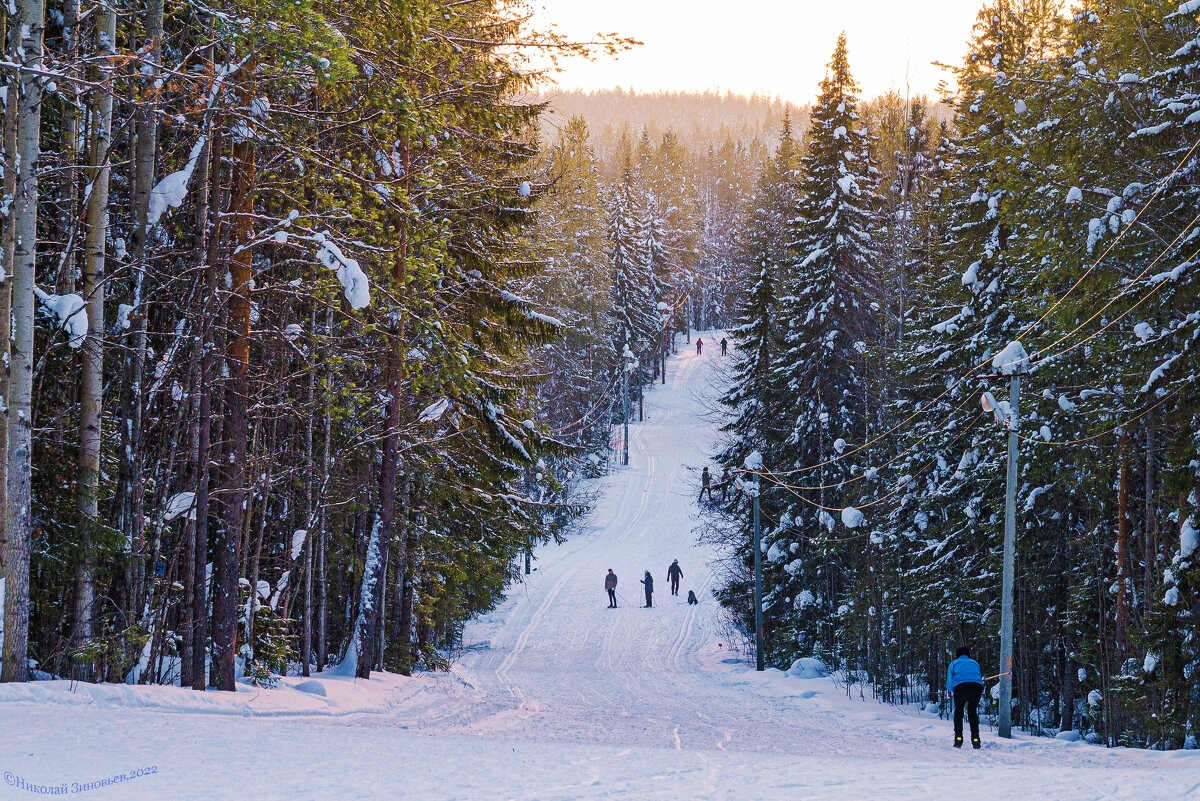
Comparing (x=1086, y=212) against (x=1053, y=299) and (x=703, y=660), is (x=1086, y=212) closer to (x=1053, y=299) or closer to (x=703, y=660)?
(x=1053, y=299)

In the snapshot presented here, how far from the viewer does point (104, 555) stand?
851 centimetres

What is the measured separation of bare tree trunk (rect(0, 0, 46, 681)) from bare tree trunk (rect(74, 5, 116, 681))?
1.61ft

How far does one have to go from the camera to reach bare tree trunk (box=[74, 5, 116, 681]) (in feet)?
27.6

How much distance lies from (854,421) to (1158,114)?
1465 centimetres

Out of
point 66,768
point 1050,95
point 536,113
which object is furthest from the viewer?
point 536,113

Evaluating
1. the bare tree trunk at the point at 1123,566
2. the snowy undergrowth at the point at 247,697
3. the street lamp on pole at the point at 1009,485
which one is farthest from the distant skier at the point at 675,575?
the bare tree trunk at the point at 1123,566

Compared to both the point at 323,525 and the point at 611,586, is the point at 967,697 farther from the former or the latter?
the point at 611,586

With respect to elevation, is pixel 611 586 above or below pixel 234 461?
below

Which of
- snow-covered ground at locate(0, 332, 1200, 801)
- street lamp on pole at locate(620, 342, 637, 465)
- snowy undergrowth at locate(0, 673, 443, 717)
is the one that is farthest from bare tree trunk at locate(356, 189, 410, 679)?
street lamp on pole at locate(620, 342, 637, 465)

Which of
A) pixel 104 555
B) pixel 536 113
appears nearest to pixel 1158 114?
pixel 536 113

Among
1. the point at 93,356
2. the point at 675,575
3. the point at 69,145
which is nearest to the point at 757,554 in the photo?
the point at 675,575

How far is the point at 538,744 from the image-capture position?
9266mm

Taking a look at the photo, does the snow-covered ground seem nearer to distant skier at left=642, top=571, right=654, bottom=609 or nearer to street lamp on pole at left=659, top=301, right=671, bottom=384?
distant skier at left=642, top=571, right=654, bottom=609

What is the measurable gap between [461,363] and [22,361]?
5.45 m
